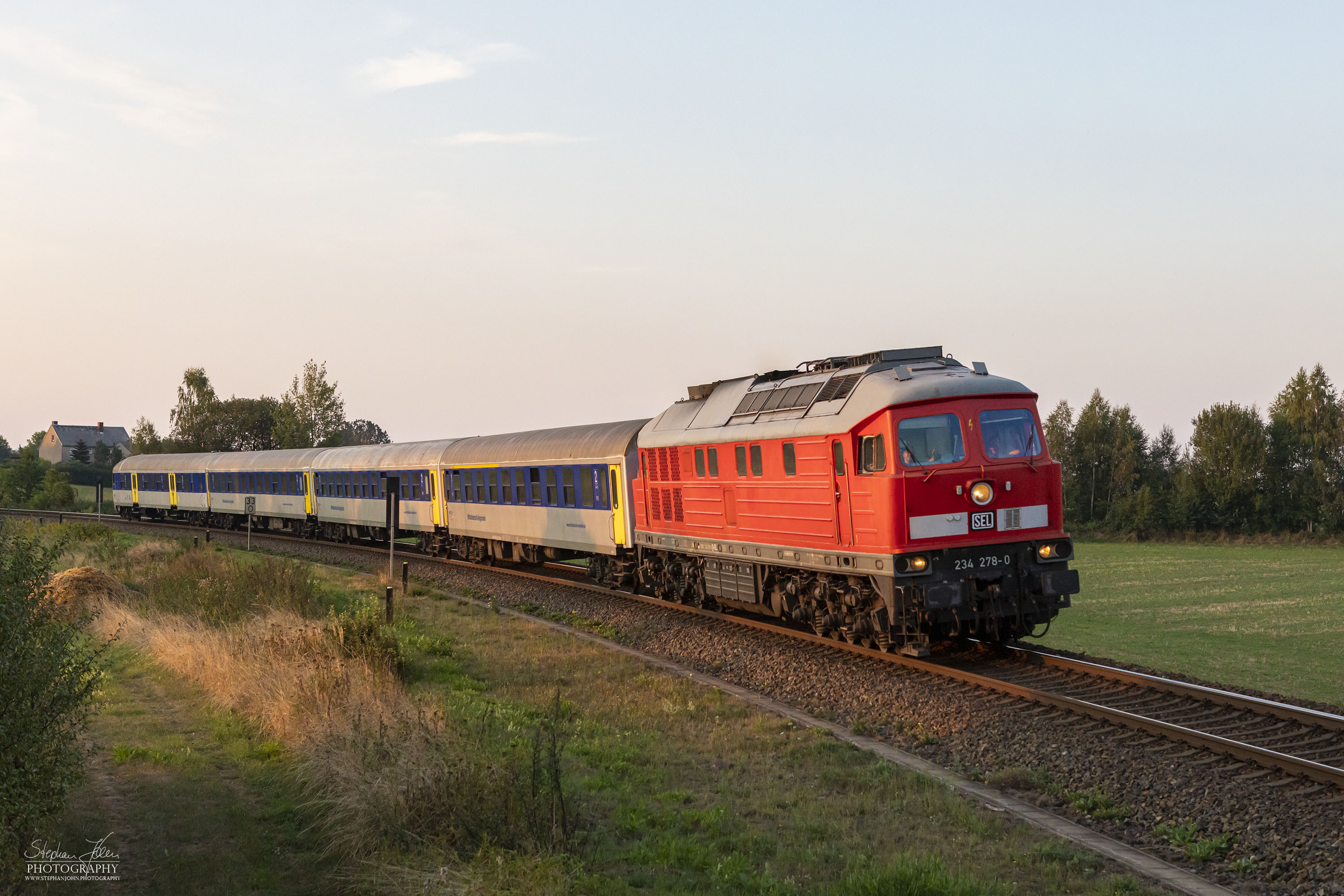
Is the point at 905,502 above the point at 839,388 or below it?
below

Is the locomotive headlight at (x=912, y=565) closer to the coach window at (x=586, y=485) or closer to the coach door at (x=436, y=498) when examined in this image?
the coach window at (x=586, y=485)

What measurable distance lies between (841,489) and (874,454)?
894mm

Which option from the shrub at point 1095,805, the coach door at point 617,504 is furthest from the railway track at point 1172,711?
the coach door at point 617,504

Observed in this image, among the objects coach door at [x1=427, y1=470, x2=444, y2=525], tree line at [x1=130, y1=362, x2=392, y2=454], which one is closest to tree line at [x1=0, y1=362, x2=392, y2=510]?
tree line at [x1=130, y1=362, x2=392, y2=454]

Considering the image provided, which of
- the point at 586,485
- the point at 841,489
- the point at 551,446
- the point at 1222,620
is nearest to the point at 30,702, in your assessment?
the point at 841,489

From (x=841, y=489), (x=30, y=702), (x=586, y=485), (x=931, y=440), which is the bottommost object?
(x=30, y=702)

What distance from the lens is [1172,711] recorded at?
37.3 ft

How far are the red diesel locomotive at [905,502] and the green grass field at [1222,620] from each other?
376 centimetres

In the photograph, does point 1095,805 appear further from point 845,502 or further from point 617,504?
point 617,504

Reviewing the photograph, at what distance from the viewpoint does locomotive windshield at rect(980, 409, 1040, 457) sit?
13.8 meters

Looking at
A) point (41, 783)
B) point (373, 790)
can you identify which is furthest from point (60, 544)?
point (373, 790)

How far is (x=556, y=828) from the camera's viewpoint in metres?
7.74

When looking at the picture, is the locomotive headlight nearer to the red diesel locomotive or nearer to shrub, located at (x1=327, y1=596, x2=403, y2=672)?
the red diesel locomotive

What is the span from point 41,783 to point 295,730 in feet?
13.6
